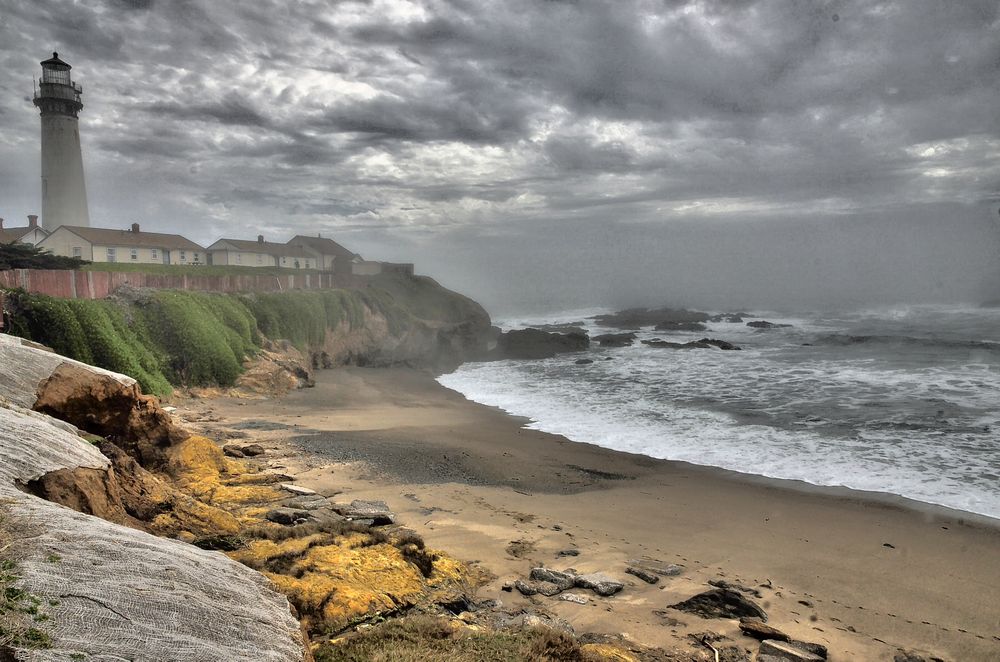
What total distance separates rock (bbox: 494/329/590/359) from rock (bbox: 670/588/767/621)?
2988 centimetres

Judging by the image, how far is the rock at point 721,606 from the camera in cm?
664

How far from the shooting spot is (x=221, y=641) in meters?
2.92

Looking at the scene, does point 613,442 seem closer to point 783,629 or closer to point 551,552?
point 551,552

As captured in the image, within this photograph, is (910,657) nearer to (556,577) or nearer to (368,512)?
(556,577)

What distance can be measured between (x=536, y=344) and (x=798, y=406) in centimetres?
2071

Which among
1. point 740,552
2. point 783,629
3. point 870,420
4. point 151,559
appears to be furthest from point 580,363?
point 151,559

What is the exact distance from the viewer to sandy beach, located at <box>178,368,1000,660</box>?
6.77 m

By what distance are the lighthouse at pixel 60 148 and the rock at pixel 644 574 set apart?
148 feet

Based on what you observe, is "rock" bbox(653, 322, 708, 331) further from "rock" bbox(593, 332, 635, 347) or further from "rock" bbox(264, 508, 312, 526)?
A: "rock" bbox(264, 508, 312, 526)

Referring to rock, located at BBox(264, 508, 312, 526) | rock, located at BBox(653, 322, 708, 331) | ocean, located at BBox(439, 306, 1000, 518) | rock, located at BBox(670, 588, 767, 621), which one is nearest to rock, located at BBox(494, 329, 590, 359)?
ocean, located at BBox(439, 306, 1000, 518)

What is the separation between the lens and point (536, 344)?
38.9m

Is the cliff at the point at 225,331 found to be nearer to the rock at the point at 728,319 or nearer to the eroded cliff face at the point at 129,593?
the eroded cliff face at the point at 129,593

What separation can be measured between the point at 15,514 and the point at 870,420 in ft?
67.5

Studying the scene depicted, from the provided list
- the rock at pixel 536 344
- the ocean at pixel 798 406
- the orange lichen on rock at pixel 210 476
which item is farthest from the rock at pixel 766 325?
the orange lichen on rock at pixel 210 476
